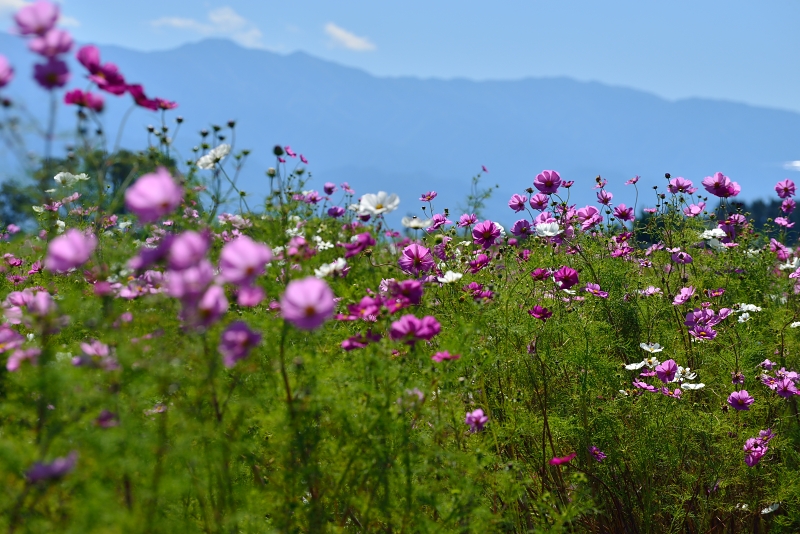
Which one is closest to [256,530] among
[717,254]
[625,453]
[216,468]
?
[216,468]

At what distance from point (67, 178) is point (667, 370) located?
2788 millimetres

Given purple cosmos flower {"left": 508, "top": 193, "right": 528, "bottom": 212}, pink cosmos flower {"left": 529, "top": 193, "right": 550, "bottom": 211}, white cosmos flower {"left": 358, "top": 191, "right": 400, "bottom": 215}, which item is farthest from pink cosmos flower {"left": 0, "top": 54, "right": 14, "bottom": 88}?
pink cosmos flower {"left": 529, "top": 193, "right": 550, "bottom": 211}

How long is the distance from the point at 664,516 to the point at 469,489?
4.56 ft

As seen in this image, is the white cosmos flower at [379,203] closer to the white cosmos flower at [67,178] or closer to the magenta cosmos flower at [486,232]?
the magenta cosmos flower at [486,232]

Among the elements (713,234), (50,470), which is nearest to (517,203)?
(713,234)

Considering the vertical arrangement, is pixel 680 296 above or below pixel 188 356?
above

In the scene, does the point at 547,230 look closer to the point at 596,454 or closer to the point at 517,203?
the point at 517,203

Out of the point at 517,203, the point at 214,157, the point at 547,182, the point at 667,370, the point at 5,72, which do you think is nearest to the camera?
the point at 5,72

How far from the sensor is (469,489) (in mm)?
1624

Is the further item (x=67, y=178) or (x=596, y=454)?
(x=67, y=178)

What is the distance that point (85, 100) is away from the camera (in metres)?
1.36

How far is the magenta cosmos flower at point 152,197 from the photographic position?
1017 mm

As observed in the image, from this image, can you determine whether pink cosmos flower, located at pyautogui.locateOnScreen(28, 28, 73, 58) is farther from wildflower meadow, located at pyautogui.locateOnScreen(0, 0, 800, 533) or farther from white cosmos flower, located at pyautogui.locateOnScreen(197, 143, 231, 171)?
white cosmos flower, located at pyautogui.locateOnScreen(197, 143, 231, 171)

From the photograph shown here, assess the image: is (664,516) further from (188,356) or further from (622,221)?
(188,356)
